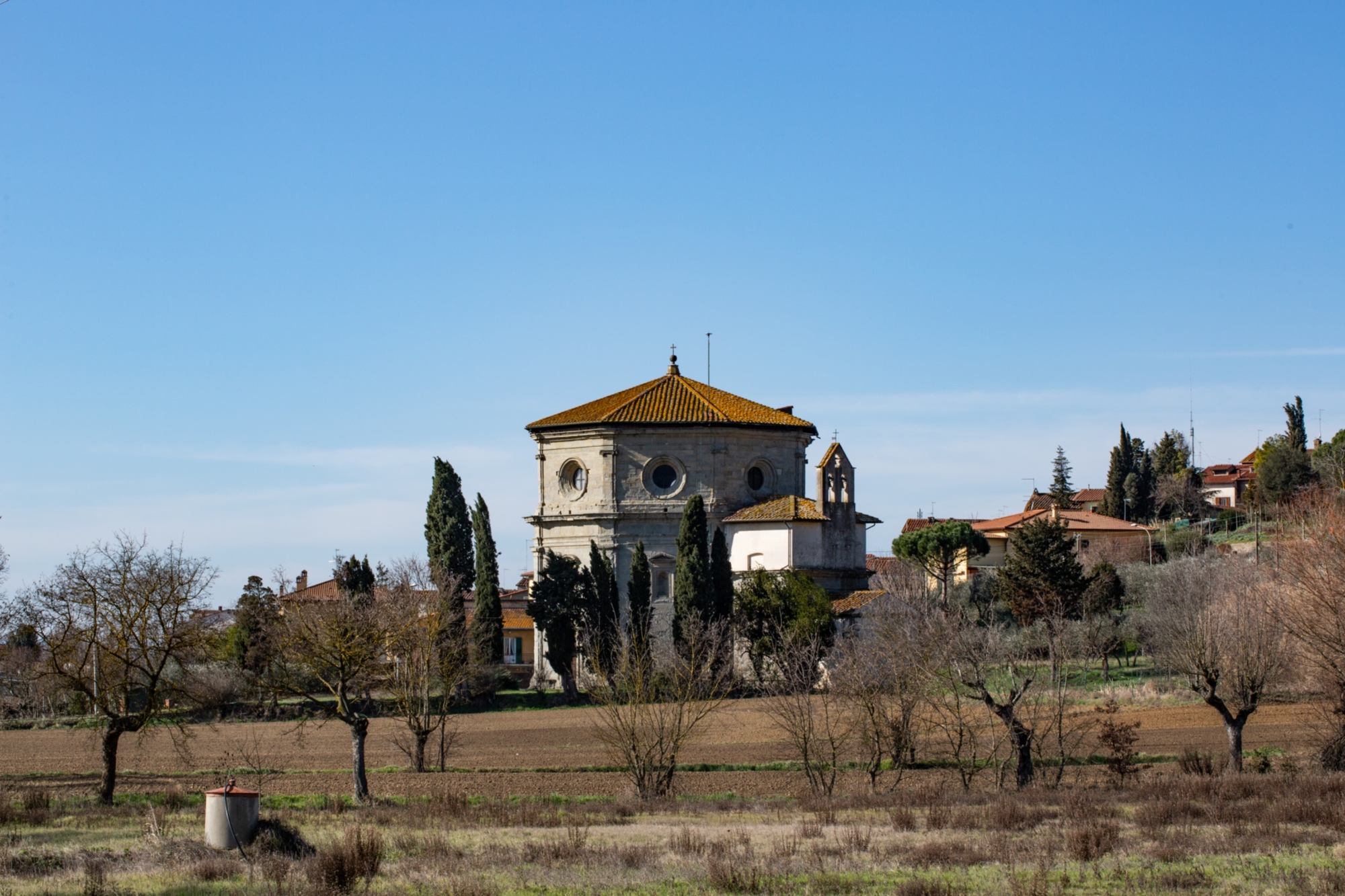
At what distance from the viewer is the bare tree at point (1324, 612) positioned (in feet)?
88.8

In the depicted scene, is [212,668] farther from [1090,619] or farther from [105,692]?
[1090,619]

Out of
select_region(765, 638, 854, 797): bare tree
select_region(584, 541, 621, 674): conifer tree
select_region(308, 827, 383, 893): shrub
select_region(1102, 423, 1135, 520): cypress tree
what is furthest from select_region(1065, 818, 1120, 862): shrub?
select_region(1102, 423, 1135, 520): cypress tree

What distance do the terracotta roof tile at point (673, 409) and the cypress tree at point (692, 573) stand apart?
5.39 m

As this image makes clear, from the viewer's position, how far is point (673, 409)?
56906mm

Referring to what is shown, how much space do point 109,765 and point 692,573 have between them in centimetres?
2484

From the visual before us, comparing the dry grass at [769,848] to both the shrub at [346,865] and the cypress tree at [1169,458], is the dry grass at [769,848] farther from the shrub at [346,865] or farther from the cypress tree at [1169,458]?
the cypress tree at [1169,458]

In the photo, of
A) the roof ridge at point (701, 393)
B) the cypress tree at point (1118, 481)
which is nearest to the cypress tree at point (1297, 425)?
the cypress tree at point (1118, 481)

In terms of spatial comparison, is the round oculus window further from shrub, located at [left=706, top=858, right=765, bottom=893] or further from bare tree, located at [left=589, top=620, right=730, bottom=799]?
shrub, located at [left=706, top=858, right=765, bottom=893]

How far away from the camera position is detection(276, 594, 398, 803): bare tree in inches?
1156

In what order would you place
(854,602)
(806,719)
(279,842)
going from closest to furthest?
(279,842), (806,719), (854,602)

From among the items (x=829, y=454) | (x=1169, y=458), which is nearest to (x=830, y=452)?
(x=829, y=454)

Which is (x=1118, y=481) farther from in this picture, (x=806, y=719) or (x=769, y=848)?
Answer: (x=769, y=848)

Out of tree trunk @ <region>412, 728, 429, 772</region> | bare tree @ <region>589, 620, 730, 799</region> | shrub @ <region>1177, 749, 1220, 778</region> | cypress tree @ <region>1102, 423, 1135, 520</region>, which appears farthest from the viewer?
cypress tree @ <region>1102, 423, 1135, 520</region>

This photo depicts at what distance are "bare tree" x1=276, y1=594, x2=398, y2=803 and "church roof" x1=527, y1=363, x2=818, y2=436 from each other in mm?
19049
